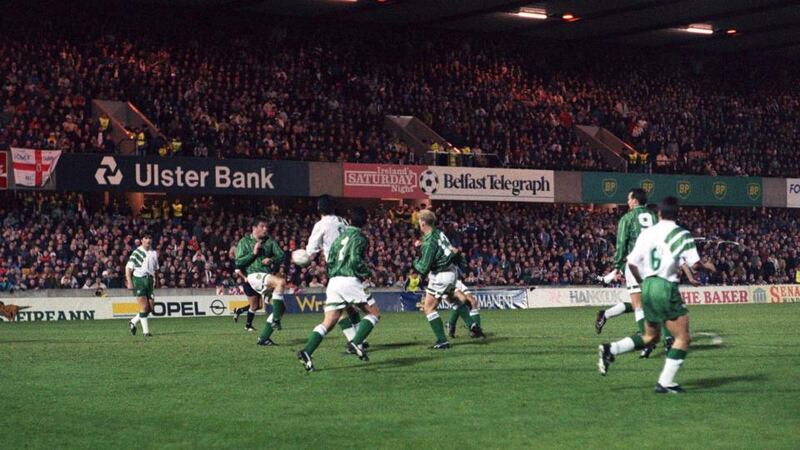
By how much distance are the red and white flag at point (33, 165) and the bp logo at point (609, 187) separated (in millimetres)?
23864

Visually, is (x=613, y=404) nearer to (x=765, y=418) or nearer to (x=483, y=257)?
(x=765, y=418)

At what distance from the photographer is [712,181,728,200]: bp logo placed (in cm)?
5444

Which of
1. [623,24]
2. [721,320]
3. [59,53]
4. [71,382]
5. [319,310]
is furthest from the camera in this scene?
[623,24]

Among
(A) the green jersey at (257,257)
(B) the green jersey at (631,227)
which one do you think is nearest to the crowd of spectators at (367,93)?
(A) the green jersey at (257,257)

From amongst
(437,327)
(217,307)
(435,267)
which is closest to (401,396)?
(437,327)

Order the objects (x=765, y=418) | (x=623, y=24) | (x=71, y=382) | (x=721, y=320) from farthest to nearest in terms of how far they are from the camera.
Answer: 1. (x=623, y=24)
2. (x=721, y=320)
3. (x=71, y=382)
4. (x=765, y=418)

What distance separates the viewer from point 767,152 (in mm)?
58094

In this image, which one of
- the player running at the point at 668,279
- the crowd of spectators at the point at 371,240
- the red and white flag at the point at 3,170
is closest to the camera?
the player running at the point at 668,279

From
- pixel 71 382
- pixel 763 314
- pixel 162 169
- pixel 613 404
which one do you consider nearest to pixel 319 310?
pixel 162 169

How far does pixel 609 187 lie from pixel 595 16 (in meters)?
8.09

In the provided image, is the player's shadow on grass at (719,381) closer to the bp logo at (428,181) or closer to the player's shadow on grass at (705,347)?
the player's shadow on grass at (705,347)

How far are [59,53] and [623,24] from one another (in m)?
26.5

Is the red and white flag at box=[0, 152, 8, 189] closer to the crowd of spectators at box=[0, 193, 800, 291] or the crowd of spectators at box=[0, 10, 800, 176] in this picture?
the crowd of spectators at box=[0, 10, 800, 176]

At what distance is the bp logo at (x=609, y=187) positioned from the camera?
170ft
